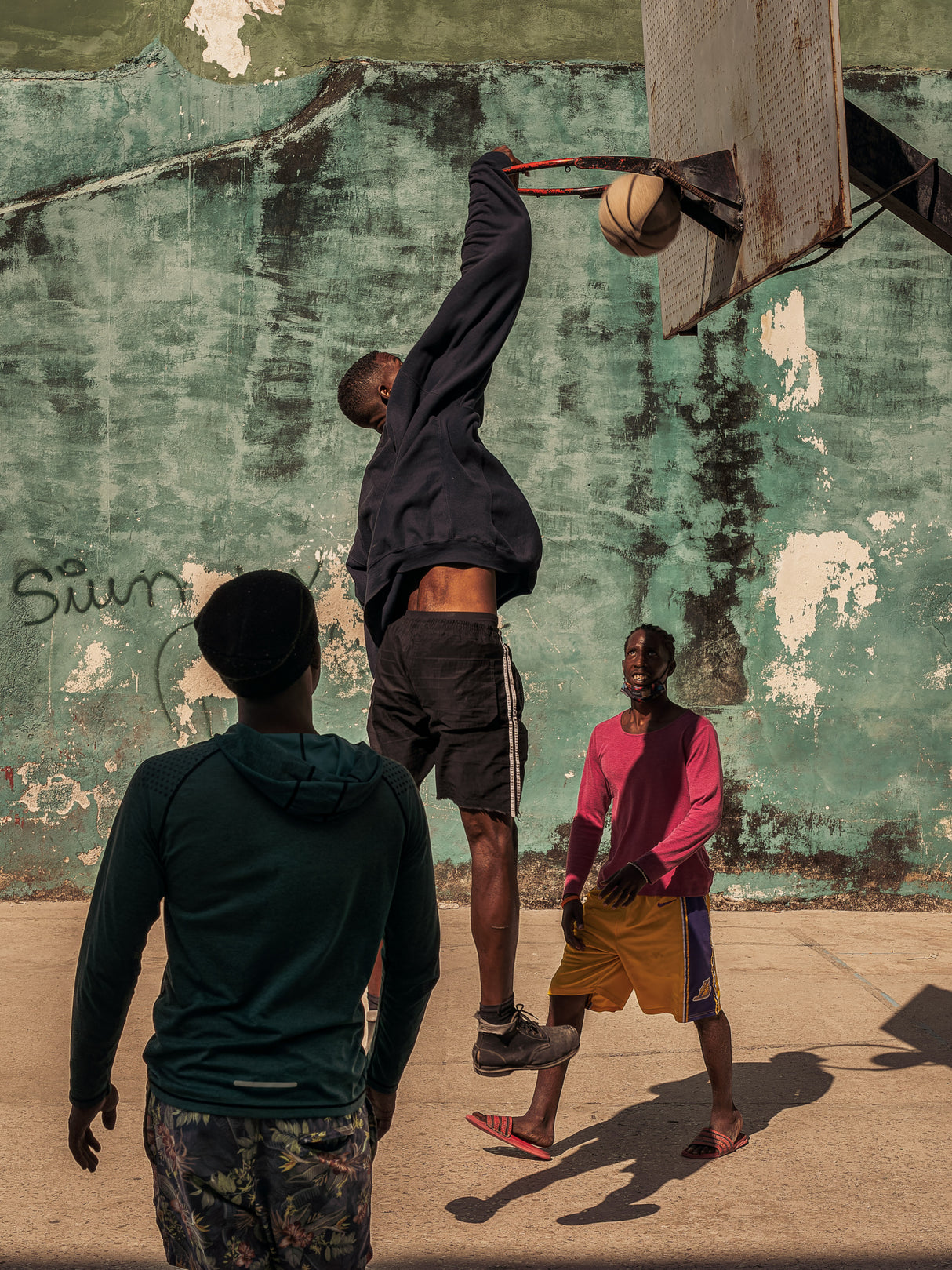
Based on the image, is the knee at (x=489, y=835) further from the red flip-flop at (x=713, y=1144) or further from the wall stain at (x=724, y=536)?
the wall stain at (x=724, y=536)

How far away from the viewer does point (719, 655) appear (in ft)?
24.6

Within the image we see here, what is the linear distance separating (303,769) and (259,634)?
0.24 m

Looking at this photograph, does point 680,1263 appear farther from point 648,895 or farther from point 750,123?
point 750,123

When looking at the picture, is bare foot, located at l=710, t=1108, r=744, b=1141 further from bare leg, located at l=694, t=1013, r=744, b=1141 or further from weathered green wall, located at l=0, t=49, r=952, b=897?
weathered green wall, located at l=0, t=49, r=952, b=897

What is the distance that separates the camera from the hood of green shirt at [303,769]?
197 centimetres

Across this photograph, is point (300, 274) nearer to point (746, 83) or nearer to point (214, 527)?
point (214, 527)

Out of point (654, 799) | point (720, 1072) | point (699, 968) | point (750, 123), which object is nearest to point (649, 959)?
point (699, 968)

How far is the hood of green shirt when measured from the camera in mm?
1972

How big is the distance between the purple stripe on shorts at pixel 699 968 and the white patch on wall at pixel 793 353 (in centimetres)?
427

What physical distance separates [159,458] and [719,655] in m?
3.60

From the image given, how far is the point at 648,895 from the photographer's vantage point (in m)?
4.06

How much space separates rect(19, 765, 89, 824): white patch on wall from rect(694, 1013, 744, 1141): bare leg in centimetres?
456

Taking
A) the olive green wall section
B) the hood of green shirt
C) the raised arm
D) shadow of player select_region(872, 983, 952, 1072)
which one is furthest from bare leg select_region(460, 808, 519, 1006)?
the olive green wall section

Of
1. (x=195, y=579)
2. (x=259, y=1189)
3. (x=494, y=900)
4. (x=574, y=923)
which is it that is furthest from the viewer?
(x=195, y=579)
